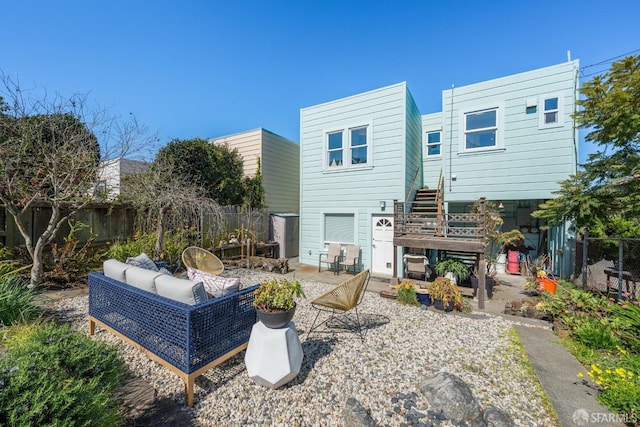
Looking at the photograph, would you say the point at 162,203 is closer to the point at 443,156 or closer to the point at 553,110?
the point at 443,156

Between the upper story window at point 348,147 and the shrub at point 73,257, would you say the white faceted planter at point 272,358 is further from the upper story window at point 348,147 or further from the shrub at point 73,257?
the upper story window at point 348,147

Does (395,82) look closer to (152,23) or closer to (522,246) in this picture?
(152,23)

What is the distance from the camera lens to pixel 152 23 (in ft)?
20.3

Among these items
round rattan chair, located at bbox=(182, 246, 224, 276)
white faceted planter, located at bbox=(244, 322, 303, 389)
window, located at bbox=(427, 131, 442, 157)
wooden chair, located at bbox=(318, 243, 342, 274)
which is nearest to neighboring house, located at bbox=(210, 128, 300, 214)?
wooden chair, located at bbox=(318, 243, 342, 274)

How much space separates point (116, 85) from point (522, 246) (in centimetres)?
1326

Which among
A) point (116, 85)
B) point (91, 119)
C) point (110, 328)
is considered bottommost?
point (110, 328)

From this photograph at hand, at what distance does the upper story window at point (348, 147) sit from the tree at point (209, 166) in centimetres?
396

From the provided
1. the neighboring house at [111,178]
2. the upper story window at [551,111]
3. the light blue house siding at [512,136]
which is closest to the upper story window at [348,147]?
the light blue house siding at [512,136]

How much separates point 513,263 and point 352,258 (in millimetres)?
5723

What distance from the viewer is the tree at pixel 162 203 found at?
287 inches

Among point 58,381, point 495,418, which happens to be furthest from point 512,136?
point 58,381

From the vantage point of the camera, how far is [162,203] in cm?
752

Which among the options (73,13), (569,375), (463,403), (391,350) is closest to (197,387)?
(391,350)

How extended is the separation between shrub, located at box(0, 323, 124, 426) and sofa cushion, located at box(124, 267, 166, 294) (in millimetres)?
693
